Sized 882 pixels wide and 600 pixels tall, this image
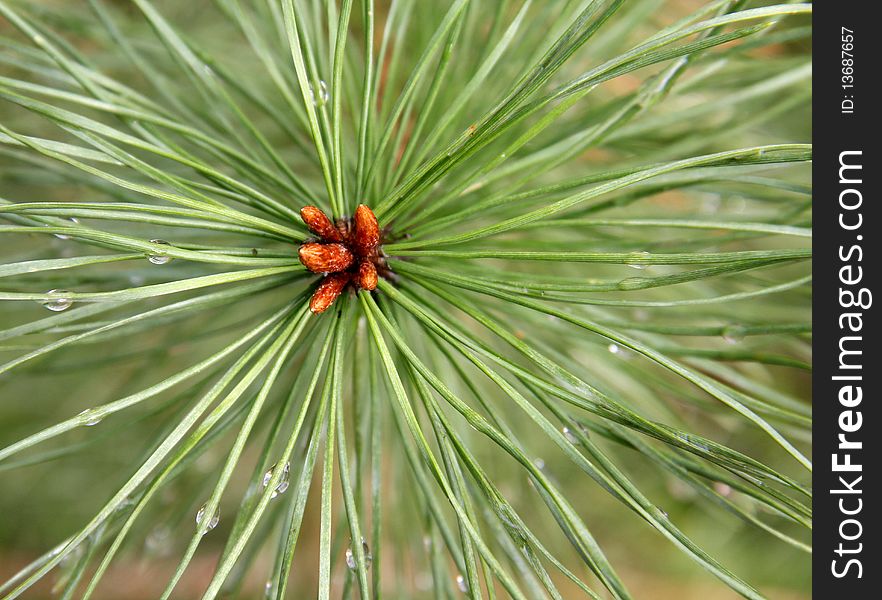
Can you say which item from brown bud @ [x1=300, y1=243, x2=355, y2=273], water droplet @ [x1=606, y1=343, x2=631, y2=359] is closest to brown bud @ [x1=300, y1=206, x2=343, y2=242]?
brown bud @ [x1=300, y1=243, x2=355, y2=273]

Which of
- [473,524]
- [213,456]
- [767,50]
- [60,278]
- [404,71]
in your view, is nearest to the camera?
[473,524]

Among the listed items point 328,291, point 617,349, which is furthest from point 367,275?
point 617,349

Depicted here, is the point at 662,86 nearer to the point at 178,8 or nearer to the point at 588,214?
the point at 588,214

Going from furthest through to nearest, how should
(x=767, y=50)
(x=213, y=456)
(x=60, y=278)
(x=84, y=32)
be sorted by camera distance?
(x=767, y=50) < (x=213, y=456) < (x=84, y=32) < (x=60, y=278)

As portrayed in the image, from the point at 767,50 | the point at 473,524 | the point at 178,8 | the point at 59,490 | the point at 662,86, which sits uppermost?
the point at 178,8

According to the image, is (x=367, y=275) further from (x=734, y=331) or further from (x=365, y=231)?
(x=734, y=331)

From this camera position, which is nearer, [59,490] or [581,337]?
[581,337]

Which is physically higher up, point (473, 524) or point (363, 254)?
point (363, 254)
